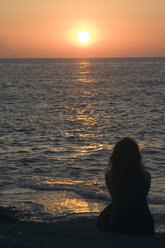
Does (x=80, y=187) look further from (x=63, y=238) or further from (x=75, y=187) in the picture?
(x=63, y=238)

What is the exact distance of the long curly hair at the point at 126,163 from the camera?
19.5 feet

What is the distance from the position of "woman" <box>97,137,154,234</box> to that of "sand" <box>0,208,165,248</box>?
16cm

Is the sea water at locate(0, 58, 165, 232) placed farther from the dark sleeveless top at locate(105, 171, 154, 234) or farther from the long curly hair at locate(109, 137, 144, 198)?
the long curly hair at locate(109, 137, 144, 198)

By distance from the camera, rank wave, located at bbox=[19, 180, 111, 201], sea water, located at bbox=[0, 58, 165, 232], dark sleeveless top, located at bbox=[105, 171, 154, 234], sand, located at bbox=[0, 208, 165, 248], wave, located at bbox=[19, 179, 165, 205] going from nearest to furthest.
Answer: sand, located at bbox=[0, 208, 165, 248], dark sleeveless top, located at bbox=[105, 171, 154, 234], sea water, located at bbox=[0, 58, 165, 232], wave, located at bbox=[19, 179, 165, 205], wave, located at bbox=[19, 180, 111, 201]

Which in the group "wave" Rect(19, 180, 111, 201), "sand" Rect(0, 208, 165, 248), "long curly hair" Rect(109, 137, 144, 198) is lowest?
"wave" Rect(19, 180, 111, 201)

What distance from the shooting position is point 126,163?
234 inches

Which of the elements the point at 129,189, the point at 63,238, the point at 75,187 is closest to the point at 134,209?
the point at 129,189

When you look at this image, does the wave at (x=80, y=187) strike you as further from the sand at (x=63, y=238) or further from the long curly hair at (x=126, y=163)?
the long curly hair at (x=126, y=163)

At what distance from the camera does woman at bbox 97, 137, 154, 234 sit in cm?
595

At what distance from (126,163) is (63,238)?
1488mm

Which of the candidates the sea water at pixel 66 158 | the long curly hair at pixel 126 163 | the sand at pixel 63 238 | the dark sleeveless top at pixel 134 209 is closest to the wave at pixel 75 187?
the sea water at pixel 66 158

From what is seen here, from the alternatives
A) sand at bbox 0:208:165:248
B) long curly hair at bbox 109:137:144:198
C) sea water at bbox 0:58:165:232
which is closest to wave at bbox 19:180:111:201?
sea water at bbox 0:58:165:232

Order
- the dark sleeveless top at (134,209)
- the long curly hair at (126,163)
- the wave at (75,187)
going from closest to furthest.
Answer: the long curly hair at (126,163)
the dark sleeveless top at (134,209)
the wave at (75,187)

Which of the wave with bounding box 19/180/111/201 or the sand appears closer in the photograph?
the sand
